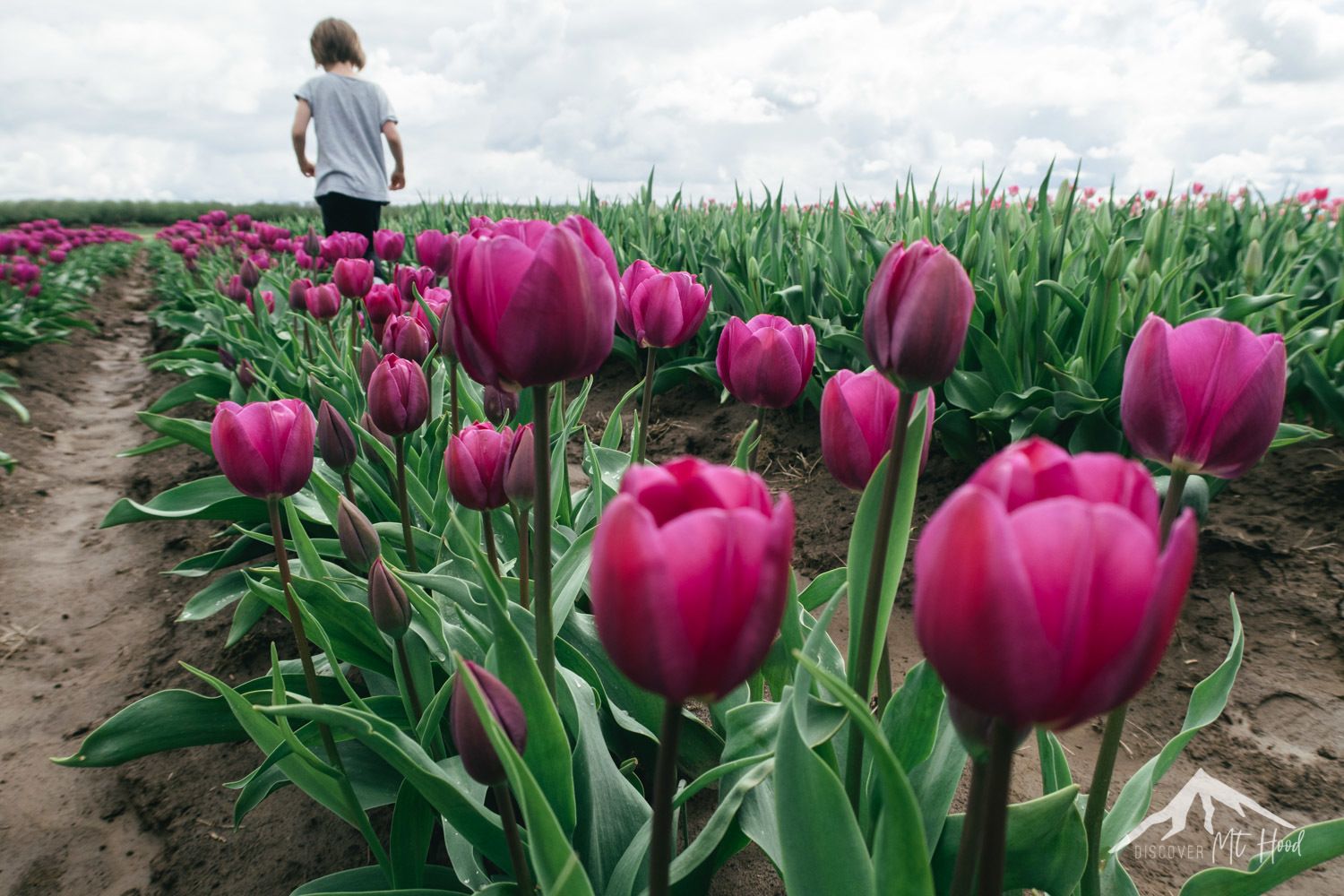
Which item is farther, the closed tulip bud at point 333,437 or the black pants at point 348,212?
the black pants at point 348,212

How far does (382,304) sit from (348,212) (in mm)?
4123

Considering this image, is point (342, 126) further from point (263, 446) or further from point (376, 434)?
point (263, 446)

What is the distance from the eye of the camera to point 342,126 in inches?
223

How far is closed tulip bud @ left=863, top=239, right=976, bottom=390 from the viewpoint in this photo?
0.77 metres

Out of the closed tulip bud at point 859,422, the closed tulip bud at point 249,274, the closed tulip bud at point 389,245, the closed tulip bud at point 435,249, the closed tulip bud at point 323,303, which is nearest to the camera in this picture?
the closed tulip bud at point 859,422

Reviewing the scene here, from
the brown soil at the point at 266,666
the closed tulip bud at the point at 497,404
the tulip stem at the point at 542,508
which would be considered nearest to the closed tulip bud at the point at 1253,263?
the brown soil at the point at 266,666

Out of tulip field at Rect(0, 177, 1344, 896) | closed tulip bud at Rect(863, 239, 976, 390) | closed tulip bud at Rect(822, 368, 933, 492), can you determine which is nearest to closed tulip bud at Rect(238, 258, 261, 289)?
tulip field at Rect(0, 177, 1344, 896)

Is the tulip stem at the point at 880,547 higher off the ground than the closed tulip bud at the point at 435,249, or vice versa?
the closed tulip bud at the point at 435,249

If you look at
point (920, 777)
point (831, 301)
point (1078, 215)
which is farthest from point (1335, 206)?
point (920, 777)

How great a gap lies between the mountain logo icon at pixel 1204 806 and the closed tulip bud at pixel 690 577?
138 cm

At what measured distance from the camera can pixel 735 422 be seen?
355cm

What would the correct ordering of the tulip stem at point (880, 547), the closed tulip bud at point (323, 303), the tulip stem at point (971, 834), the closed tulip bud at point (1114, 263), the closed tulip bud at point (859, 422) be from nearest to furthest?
the tulip stem at point (971, 834) → the tulip stem at point (880, 547) → the closed tulip bud at point (859, 422) → the closed tulip bud at point (1114, 263) → the closed tulip bud at point (323, 303)

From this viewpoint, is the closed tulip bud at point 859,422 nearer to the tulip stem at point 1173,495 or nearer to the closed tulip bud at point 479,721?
the tulip stem at point 1173,495

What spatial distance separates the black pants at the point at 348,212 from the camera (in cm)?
588
